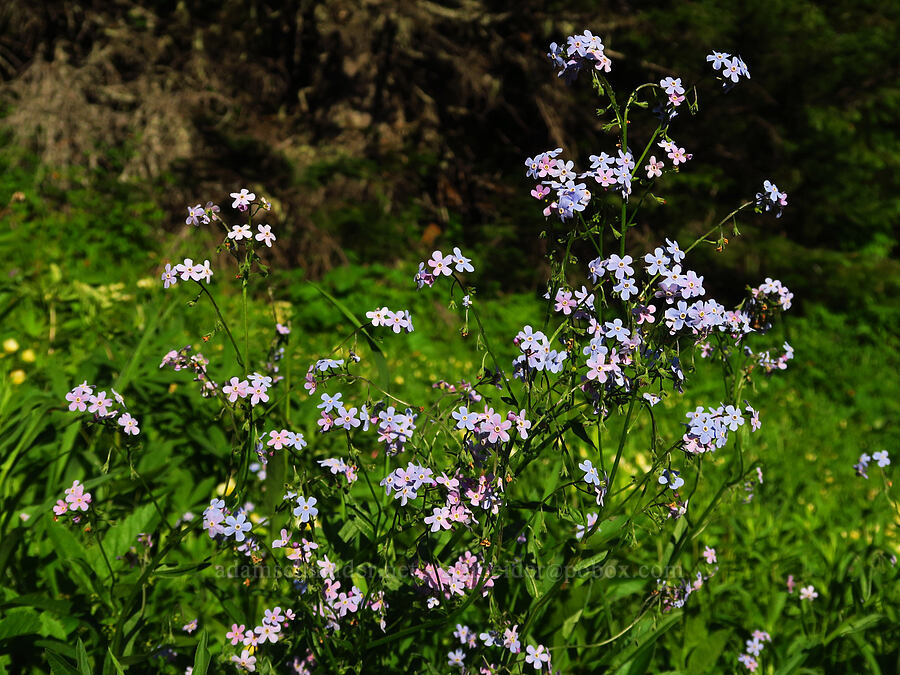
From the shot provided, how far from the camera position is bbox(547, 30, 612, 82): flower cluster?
1.41m

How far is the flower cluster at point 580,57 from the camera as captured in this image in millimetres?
1412

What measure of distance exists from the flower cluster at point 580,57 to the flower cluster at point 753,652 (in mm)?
1696

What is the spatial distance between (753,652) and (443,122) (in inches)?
232

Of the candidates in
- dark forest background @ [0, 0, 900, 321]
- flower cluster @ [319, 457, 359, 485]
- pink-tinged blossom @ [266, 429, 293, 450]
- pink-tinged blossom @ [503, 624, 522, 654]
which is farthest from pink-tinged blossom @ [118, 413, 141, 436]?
dark forest background @ [0, 0, 900, 321]

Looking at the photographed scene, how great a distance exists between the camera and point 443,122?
7.10 meters

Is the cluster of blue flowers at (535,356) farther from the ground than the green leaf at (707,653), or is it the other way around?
the cluster of blue flowers at (535,356)

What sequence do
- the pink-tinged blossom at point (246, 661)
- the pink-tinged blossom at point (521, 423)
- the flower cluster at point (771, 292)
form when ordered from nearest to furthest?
the pink-tinged blossom at point (521, 423), the pink-tinged blossom at point (246, 661), the flower cluster at point (771, 292)

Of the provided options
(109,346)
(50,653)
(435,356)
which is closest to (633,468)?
(435,356)

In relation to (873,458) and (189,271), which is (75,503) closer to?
(189,271)

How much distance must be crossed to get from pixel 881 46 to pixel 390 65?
440cm

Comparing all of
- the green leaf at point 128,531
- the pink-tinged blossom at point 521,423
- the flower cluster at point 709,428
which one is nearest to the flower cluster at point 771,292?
the flower cluster at point 709,428

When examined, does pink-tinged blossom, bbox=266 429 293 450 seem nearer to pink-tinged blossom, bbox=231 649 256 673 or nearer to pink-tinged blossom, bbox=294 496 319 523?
pink-tinged blossom, bbox=294 496 319 523

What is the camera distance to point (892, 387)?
569 centimetres

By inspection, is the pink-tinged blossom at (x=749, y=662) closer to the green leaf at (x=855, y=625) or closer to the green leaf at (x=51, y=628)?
the green leaf at (x=855, y=625)
